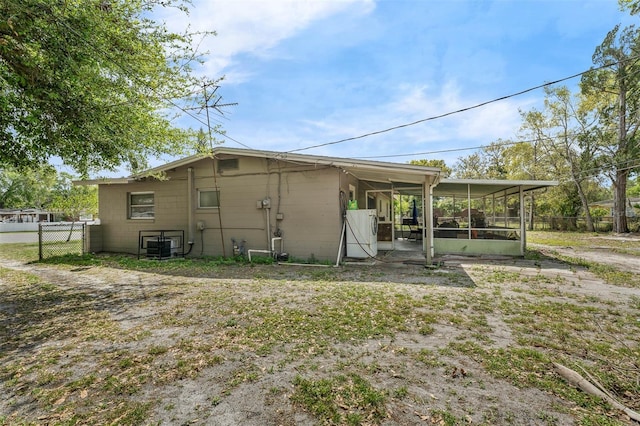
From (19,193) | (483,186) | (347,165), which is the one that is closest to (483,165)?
(483,186)

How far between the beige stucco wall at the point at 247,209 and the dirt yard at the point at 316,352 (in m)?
3.00

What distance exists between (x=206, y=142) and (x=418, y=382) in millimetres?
7941

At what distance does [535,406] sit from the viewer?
2.17 meters

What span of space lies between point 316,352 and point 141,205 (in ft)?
33.7

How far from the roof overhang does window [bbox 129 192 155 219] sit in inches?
391

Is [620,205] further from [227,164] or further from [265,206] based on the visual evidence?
[227,164]

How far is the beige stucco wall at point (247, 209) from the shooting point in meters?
8.73

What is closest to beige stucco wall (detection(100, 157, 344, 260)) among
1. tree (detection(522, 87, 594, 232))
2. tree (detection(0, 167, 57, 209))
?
tree (detection(522, 87, 594, 232))

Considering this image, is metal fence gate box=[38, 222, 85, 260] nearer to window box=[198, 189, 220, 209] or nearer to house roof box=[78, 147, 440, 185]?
house roof box=[78, 147, 440, 185]

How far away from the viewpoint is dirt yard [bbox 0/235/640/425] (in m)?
2.15

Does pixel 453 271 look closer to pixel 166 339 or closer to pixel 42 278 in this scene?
pixel 166 339

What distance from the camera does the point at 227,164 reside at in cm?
979

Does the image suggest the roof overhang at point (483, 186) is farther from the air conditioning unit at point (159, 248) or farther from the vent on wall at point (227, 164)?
the air conditioning unit at point (159, 248)

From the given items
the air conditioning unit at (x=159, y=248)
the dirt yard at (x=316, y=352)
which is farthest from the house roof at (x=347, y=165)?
the dirt yard at (x=316, y=352)
